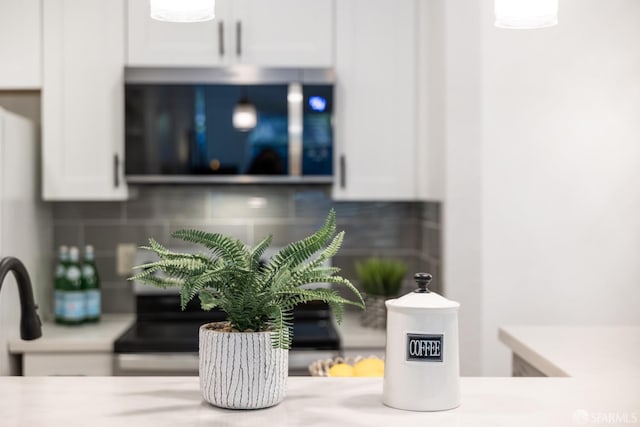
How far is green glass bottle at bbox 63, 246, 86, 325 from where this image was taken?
2.82 m

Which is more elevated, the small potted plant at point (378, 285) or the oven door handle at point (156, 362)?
the small potted plant at point (378, 285)

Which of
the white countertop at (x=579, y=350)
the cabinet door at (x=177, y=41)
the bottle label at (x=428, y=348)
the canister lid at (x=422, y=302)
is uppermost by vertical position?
the cabinet door at (x=177, y=41)

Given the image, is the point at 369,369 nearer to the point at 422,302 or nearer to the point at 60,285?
the point at 422,302

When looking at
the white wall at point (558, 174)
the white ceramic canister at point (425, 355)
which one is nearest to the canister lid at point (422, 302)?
the white ceramic canister at point (425, 355)

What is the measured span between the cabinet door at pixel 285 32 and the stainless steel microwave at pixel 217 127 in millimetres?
112

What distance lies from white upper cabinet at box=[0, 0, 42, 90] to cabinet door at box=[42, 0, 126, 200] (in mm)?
41

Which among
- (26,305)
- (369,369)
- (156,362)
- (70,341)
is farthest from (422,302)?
(70,341)

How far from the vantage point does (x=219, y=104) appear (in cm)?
280

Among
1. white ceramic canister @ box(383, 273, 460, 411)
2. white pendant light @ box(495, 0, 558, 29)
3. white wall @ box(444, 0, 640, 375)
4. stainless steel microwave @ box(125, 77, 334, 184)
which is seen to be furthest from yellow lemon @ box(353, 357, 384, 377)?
stainless steel microwave @ box(125, 77, 334, 184)

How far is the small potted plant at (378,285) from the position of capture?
2.79m

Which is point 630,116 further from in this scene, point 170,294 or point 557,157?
point 170,294

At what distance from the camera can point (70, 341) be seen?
2.59 metres

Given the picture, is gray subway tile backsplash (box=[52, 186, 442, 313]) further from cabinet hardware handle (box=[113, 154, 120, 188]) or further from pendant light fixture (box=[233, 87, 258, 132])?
pendant light fixture (box=[233, 87, 258, 132])

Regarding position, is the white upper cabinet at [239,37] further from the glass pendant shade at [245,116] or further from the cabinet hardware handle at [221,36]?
the glass pendant shade at [245,116]
